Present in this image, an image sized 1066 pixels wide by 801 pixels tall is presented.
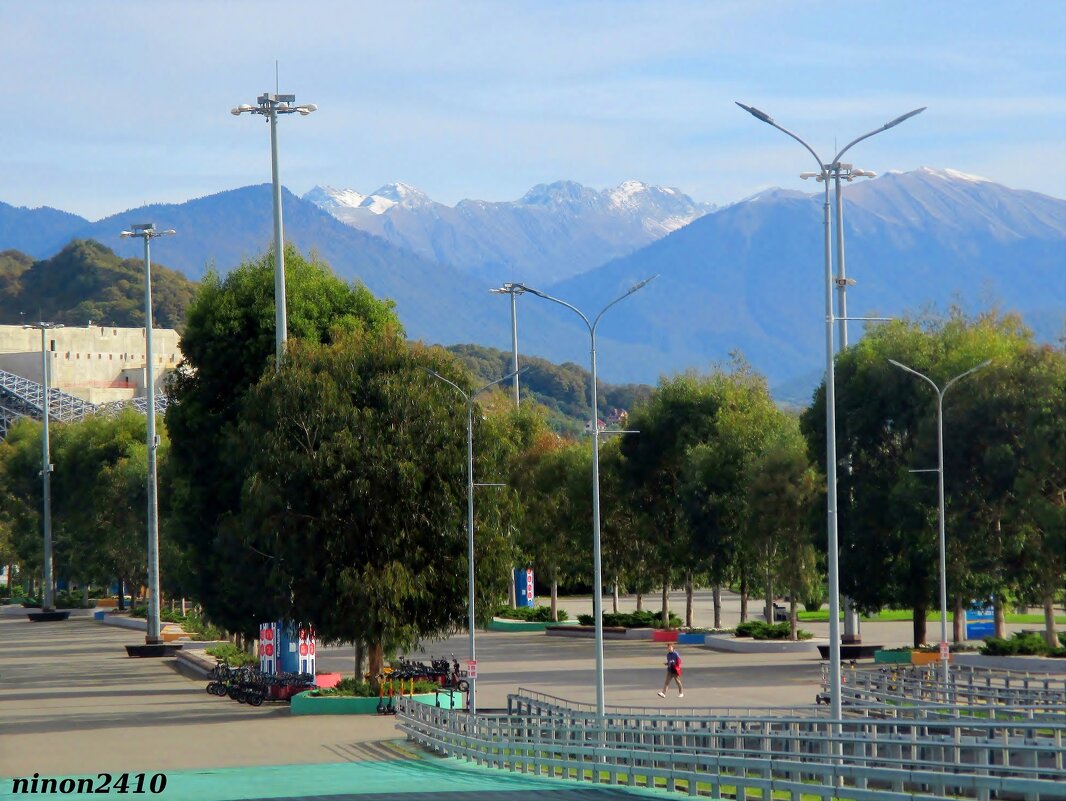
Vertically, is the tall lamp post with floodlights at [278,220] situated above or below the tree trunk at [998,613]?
above

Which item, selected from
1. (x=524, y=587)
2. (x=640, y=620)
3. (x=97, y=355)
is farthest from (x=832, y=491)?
(x=97, y=355)

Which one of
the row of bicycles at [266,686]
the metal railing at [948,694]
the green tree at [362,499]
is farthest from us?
the row of bicycles at [266,686]

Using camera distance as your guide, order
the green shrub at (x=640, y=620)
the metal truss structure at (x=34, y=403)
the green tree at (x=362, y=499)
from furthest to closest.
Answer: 1. the metal truss structure at (x=34, y=403)
2. the green shrub at (x=640, y=620)
3. the green tree at (x=362, y=499)

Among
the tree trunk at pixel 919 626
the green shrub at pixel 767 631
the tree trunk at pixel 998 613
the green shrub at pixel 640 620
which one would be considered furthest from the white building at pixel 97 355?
the tree trunk at pixel 998 613

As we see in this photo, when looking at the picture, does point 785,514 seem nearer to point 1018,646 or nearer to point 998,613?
point 998,613

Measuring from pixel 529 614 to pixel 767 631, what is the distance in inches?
996

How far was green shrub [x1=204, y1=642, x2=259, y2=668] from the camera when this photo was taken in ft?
201

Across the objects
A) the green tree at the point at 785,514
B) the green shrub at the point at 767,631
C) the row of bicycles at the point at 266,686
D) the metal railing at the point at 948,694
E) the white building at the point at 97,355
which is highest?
the white building at the point at 97,355

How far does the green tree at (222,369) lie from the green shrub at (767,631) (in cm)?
2414

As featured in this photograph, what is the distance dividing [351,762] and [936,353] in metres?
32.0

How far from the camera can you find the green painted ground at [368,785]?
2556cm

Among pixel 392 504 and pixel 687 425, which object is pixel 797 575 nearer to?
pixel 687 425

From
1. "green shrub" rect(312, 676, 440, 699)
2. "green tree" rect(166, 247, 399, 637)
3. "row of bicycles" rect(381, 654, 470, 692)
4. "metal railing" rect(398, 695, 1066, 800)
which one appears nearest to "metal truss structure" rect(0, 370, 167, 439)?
"green tree" rect(166, 247, 399, 637)

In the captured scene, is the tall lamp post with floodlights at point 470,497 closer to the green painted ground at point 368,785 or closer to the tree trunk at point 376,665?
the tree trunk at point 376,665
